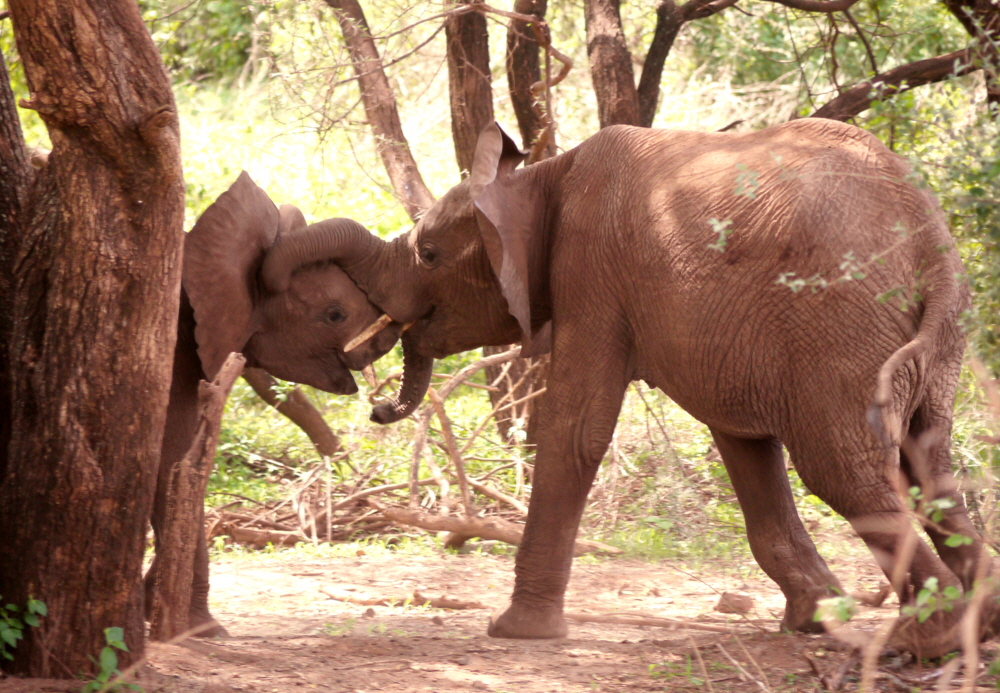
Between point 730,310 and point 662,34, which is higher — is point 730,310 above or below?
below

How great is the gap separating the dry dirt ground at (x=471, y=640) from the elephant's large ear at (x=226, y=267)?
54.1 inches

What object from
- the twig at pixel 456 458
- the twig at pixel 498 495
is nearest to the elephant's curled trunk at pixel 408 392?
the twig at pixel 456 458

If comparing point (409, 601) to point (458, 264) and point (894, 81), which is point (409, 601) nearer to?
point (458, 264)

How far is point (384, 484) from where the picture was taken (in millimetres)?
8172

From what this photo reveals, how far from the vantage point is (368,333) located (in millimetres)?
6117

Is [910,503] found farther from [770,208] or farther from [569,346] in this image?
[569,346]

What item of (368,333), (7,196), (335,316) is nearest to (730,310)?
(368,333)

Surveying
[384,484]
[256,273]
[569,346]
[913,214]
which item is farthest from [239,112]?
[913,214]

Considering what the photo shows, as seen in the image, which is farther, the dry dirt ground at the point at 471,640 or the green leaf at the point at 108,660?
the dry dirt ground at the point at 471,640

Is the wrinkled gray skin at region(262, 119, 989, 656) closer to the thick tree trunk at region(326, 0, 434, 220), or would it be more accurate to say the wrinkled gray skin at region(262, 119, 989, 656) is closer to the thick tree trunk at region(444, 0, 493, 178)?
the thick tree trunk at region(326, 0, 434, 220)

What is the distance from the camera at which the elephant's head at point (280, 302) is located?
226 inches

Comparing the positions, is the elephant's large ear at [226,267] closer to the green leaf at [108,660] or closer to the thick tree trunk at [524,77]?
the green leaf at [108,660]

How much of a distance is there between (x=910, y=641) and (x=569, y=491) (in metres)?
1.58

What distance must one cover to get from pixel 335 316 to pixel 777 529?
8.10 ft
